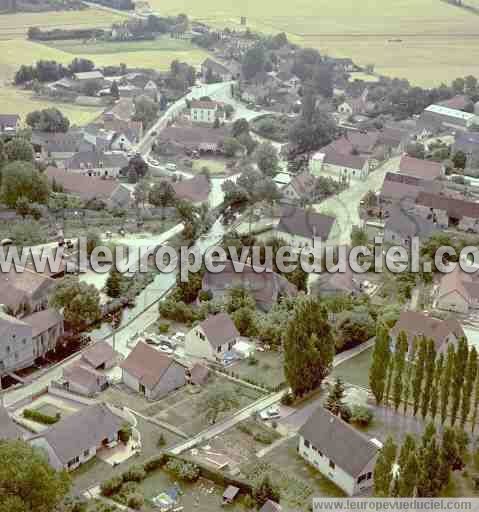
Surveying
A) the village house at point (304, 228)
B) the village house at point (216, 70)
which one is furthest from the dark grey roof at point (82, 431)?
the village house at point (216, 70)

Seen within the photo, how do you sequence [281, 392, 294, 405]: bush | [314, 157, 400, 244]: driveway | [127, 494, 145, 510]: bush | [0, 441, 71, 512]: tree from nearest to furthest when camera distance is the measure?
[0, 441, 71, 512]: tree, [127, 494, 145, 510]: bush, [281, 392, 294, 405]: bush, [314, 157, 400, 244]: driveway

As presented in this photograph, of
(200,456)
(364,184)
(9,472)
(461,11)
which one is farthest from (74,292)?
(461,11)

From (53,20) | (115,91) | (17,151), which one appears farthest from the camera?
(53,20)

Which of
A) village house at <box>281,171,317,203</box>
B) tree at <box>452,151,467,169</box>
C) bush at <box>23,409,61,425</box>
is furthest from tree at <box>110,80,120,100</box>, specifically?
bush at <box>23,409,61,425</box>

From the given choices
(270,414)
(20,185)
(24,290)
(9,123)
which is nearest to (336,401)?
(270,414)

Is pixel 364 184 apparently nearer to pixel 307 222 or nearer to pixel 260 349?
pixel 307 222

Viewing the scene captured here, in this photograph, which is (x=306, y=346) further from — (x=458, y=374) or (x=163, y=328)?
(x=163, y=328)

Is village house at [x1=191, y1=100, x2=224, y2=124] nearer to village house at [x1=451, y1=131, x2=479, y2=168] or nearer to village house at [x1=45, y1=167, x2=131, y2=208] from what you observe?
village house at [x1=45, y1=167, x2=131, y2=208]
